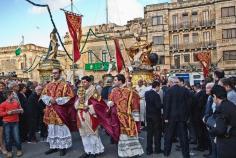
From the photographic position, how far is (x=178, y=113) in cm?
827

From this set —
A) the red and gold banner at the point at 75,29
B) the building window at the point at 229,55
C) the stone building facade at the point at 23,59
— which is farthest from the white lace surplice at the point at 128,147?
the stone building facade at the point at 23,59

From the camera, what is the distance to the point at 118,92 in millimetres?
8719

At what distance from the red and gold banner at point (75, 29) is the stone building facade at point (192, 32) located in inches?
1254

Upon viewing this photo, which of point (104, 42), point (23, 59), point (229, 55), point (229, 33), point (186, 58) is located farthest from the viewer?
point (23, 59)

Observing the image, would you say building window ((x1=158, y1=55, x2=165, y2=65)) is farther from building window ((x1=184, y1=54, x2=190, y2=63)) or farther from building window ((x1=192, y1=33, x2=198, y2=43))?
building window ((x1=192, y1=33, x2=198, y2=43))

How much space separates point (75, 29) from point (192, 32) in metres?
34.0

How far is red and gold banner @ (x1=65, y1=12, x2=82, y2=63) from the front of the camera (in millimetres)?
12115

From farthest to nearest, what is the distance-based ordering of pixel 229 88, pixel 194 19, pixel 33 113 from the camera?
1. pixel 194 19
2. pixel 33 113
3. pixel 229 88

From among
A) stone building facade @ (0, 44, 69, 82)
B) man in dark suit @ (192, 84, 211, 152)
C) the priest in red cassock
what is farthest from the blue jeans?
stone building facade @ (0, 44, 69, 82)

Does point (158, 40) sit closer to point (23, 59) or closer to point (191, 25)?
point (191, 25)

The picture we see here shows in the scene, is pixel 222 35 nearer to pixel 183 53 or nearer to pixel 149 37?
pixel 183 53

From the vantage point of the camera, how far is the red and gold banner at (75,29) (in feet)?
39.7

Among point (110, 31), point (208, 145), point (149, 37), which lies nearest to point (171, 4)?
point (149, 37)

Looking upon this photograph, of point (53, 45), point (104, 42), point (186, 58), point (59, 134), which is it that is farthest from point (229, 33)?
point (59, 134)
